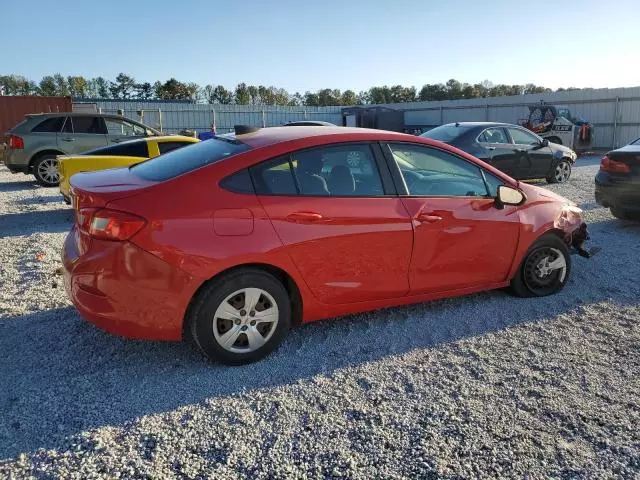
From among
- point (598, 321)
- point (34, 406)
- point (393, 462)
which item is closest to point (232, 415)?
point (393, 462)

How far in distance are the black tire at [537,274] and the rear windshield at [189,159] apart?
9.06 feet

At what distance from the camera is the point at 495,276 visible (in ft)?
15.0

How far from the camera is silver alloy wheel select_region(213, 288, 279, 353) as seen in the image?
3.46 m

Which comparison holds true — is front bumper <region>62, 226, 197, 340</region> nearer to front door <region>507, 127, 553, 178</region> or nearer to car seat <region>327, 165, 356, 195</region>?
car seat <region>327, 165, 356, 195</region>

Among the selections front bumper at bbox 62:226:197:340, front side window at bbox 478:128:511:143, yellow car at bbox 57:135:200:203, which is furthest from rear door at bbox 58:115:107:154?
front bumper at bbox 62:226:197:340

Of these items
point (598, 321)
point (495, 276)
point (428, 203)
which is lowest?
point (598, 321)

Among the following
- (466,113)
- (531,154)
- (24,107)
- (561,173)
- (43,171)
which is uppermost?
(24,107)

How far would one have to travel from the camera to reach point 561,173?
43.6ft

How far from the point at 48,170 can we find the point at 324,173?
11.0 m

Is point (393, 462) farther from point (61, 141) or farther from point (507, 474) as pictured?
point (61, 141)

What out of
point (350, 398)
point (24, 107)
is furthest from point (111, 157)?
point (24, 107)

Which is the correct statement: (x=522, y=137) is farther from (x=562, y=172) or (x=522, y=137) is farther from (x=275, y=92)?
(x=275, y=92)

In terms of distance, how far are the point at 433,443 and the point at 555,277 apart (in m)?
2.84

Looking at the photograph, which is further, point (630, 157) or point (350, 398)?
point (630, 157)
